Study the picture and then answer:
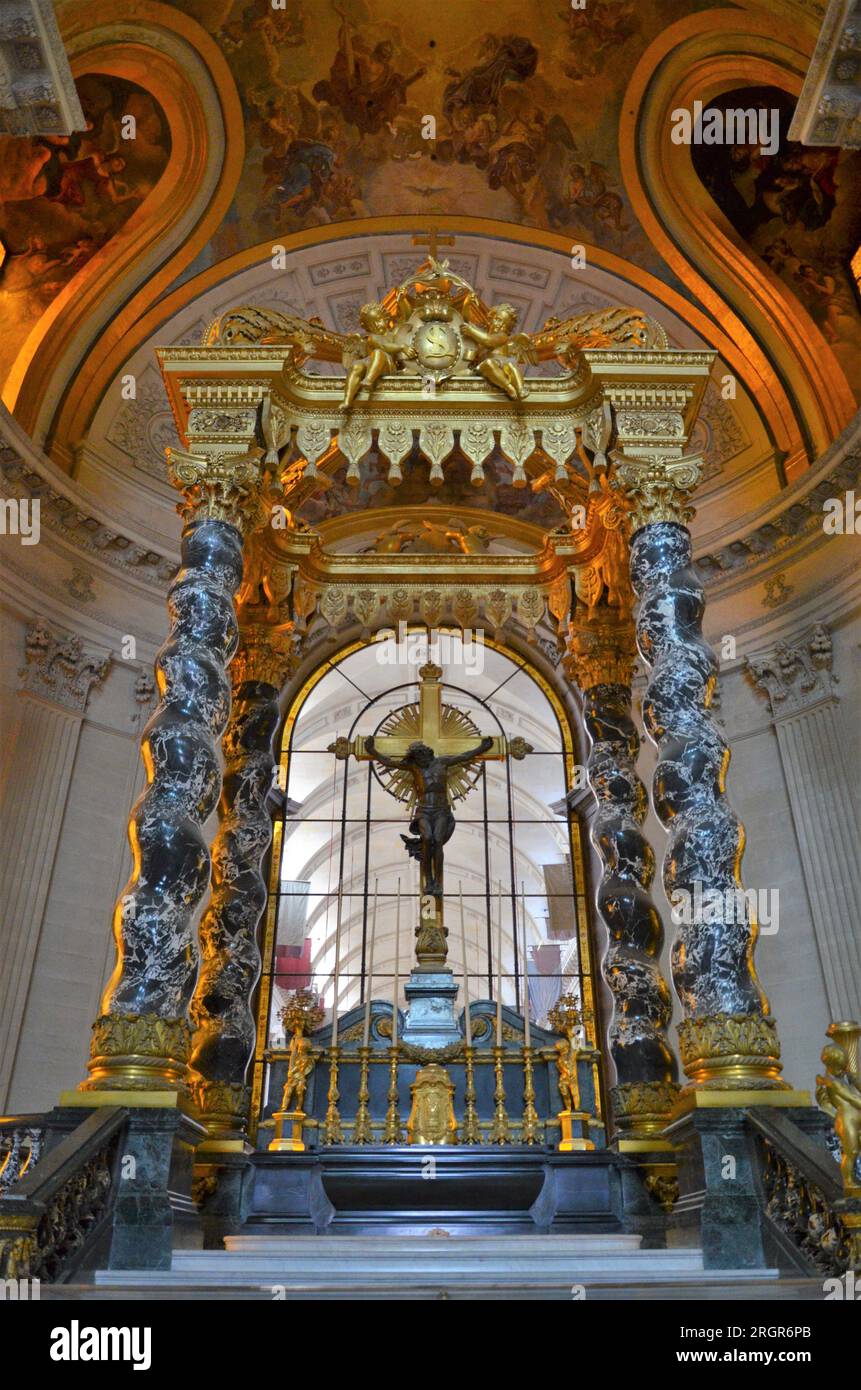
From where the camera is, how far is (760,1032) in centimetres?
592

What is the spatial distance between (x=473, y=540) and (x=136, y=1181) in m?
7.02

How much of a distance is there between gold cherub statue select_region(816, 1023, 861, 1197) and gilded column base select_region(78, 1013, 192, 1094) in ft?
10.6

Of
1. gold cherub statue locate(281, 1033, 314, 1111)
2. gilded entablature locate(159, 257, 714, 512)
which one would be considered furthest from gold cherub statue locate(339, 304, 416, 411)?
gold cherub statue locate(281, 1033, 314, 1111)

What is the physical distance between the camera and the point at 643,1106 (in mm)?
7426

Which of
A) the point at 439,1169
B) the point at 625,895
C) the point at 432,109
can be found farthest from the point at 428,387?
the point at 432,109

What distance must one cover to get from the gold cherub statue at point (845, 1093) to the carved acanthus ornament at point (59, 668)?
8.75 meters

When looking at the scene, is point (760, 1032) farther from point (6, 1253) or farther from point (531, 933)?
point (531, 933)

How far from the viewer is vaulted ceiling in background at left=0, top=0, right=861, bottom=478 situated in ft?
40.5

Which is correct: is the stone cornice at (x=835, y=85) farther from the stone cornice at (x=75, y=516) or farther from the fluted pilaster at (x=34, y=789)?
the fluted pilaster at (x=34, y=789)

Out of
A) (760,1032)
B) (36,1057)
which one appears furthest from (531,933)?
(760,1032)

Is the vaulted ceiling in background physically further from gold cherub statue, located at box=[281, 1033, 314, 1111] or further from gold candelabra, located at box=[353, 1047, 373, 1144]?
gold candelabra, located at box=[353, 1047, 373, 1144]

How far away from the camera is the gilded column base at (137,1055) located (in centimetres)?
555

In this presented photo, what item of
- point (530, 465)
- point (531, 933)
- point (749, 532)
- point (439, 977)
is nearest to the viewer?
point (439, 977)

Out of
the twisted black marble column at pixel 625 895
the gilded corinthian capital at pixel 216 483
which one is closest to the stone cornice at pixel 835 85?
the twisted black marble column at pixel 625 895
